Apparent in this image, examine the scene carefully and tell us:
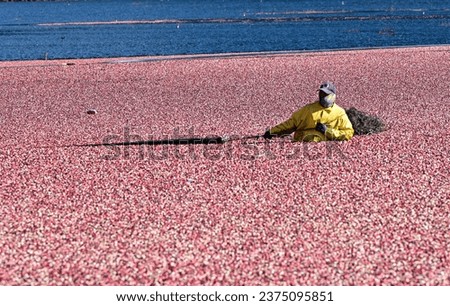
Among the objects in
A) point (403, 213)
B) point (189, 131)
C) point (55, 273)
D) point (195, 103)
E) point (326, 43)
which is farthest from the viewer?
point (326, 43)

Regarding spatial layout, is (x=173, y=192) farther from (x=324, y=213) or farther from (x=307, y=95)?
(x=307, y=95)

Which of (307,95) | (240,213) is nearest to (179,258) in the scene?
(240,213)

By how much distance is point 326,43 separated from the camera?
45188mm

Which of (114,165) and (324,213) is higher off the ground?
(114,165)

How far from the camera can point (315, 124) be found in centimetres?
1105

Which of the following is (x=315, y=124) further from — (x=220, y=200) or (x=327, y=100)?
(x=220, y=200)
